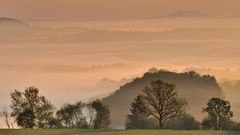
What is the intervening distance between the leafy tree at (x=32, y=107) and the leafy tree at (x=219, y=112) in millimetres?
28353

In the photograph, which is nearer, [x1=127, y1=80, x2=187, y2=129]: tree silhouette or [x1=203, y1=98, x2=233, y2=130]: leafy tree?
[x1=203, y1=98, x2=233, y2=130]: leafy tree

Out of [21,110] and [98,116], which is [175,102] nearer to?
[98,116]

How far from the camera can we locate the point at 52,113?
133250 millimetres

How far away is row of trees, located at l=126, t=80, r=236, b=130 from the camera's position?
127m

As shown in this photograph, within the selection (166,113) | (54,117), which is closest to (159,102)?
(166,113)

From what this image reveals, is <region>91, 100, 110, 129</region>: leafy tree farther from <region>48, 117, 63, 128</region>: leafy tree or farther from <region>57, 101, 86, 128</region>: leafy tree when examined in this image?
<region>48, 117, 63, 128</region>: leafy tree

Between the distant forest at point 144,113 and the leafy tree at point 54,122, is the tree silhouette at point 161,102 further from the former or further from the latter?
the leafy tree at point 54,122

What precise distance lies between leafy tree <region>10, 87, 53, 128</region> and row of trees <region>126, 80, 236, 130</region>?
636 inches

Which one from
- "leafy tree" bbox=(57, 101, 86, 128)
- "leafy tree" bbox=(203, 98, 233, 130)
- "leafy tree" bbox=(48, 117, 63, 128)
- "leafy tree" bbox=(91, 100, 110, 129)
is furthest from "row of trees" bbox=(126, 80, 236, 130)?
"leafy tree" bbox=(48, 117, 63, 128)

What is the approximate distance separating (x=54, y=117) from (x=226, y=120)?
100 ft

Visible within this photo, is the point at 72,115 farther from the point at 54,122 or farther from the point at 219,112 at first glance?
A: the point at 219,112

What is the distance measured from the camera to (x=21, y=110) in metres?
131

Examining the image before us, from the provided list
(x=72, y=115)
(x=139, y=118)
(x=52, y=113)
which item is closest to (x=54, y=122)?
(x=52, y=113)

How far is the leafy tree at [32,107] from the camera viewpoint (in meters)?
124
